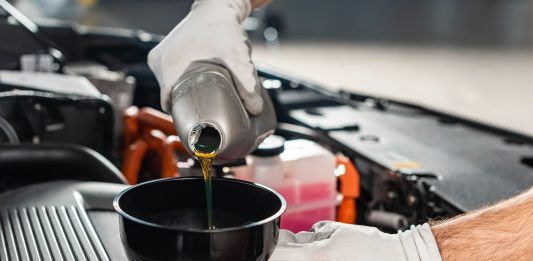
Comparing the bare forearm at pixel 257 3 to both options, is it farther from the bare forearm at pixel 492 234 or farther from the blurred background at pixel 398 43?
the blurred background at pixel 398 43

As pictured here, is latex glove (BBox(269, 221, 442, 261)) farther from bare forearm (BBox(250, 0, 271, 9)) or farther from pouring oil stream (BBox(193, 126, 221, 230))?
bare forearm (BBox(250, 0, 271, 9))

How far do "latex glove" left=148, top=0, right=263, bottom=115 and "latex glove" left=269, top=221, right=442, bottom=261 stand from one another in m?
0.21

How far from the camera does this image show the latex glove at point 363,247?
68cm

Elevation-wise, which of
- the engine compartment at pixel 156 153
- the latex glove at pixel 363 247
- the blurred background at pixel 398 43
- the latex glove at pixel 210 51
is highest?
the latex glove at pixel 210 51

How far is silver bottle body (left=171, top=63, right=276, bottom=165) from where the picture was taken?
69cm

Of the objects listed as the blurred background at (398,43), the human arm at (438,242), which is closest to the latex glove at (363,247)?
the human arm at (438,242)

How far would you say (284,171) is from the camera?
102 centimetres

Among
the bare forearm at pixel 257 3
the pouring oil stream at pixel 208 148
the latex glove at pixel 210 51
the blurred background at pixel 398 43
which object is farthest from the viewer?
the blurred background at pixel 398 43

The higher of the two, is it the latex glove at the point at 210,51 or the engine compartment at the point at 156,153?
the latex glove at the point at 210,51

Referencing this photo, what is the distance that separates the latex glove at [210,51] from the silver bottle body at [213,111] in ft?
0.06

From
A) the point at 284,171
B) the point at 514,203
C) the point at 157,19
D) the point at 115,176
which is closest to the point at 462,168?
the point at 284,171

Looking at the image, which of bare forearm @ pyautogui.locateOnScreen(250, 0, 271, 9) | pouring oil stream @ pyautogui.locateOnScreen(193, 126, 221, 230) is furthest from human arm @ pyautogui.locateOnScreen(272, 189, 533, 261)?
bare forearm @ pyautogui.locateOnScreen(250, 0, 271, 9)

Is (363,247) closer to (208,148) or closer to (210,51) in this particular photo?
(208,148)

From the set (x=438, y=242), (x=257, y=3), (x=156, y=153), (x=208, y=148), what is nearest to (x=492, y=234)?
(x=438, y=242)
